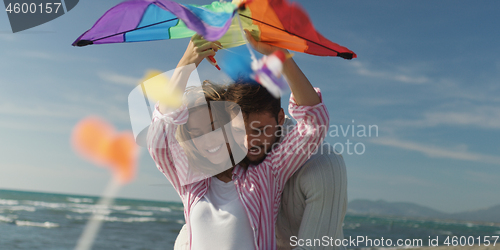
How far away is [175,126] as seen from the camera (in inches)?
70.2

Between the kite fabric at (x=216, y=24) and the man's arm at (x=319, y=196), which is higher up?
the kite fabric at (x=216, y=24)

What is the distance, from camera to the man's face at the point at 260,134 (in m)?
1.82

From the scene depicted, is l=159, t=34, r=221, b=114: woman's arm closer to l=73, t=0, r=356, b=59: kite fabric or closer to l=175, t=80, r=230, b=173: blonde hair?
l=73, t=0, r=356, b=59: kite fabric

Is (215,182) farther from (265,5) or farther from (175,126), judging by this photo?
(265,5)

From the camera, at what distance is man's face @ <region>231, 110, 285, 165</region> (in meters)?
1.82

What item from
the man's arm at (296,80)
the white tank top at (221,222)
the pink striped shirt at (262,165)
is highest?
the man's arm at (296,80)

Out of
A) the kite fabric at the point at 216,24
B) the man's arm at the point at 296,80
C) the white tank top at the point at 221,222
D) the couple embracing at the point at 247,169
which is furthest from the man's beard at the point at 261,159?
the kite fabric at the point at 216,24

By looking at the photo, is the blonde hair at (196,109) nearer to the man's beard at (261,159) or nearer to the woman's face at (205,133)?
the woman's face at (205,133)

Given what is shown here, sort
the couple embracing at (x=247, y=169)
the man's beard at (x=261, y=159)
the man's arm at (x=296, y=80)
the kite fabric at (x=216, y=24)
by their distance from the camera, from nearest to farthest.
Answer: the kite fabric at (x=216, y=24) → the man's arm at (x=296, y=80) → the couple embracing at (x=247, y=169) → the man's beard at (x=261, y=159)

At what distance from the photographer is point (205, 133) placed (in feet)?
6.13

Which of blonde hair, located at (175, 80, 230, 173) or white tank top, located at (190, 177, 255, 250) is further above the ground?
blonde hair, located at (175, 80, 230, 173)

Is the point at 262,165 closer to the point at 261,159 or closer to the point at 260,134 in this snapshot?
the point at 261,159

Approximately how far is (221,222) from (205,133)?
0.47 meters

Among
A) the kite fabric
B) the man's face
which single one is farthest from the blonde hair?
the kite fabric
